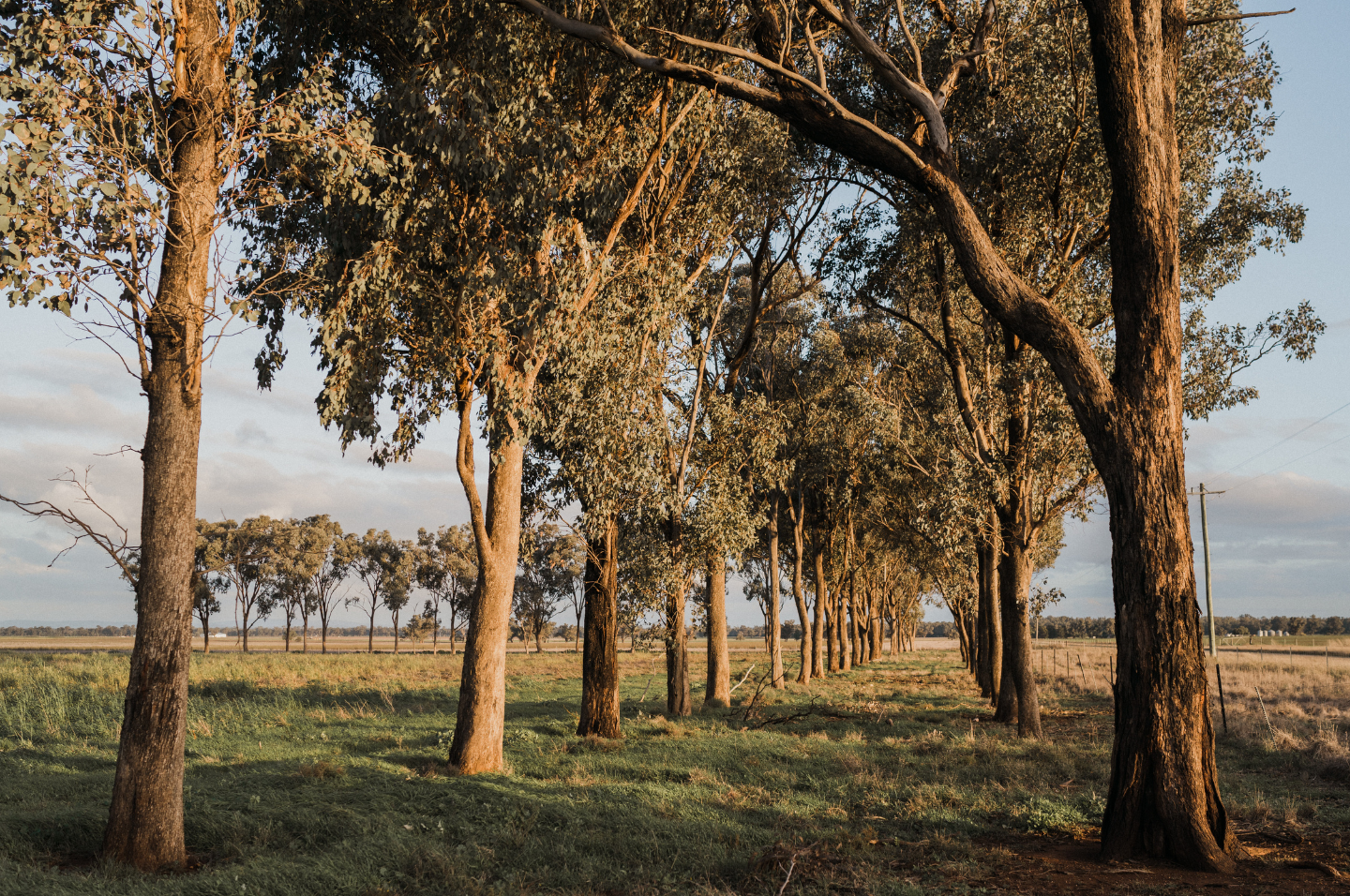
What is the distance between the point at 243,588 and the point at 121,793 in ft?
256

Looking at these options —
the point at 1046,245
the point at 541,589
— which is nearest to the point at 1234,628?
the point at 541,589

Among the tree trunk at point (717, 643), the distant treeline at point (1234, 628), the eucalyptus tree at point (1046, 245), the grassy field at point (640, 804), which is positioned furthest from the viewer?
the distant treeline at point (1234, 628)

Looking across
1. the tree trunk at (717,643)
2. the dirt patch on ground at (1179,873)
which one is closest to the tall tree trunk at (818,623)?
the tree trunk at (717,643)

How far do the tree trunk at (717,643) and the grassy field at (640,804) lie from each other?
2687 mm

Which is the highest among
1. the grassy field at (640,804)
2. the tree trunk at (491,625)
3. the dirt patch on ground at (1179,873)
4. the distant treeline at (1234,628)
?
the tree trunk at (491,625)

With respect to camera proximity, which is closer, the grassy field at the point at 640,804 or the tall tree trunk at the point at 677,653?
the grassy field at the point at 640,804

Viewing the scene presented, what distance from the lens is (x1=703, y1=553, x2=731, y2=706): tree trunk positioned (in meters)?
24.4

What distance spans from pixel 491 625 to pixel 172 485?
20.2ft

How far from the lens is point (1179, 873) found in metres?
7.57

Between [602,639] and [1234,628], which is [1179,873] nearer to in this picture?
[602,639]

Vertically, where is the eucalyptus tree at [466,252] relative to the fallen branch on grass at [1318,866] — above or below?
above

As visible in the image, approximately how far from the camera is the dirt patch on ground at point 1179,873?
707 cm

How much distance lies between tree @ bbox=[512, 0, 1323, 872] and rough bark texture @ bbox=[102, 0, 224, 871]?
4096 millimetres

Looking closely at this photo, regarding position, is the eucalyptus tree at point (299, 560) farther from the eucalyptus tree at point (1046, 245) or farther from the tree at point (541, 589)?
the eucalyptus tree at point (1046, 245)
